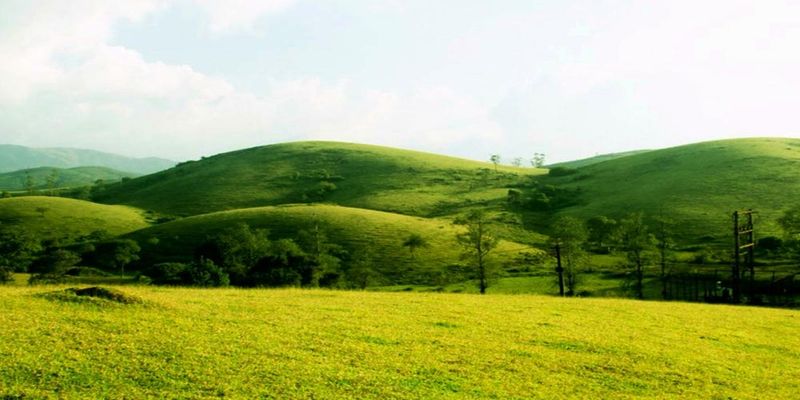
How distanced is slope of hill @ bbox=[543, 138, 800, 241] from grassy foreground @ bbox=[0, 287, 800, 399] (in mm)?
102414


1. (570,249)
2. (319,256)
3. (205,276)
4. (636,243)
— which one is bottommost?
(205,276)

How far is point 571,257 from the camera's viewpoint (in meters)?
79.5

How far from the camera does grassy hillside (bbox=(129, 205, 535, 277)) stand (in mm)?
107938

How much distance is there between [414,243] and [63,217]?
105 metres

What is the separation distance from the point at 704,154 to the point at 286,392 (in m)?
194

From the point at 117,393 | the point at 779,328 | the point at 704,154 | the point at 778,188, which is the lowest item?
the point at 779,328

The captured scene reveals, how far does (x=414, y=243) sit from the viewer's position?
4313 inches

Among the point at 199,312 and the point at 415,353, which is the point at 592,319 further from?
the point at 199,312

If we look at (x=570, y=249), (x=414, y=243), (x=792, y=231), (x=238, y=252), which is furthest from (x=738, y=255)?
(x=238, y=252)

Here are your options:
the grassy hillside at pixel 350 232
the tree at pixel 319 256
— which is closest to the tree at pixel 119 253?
the grassy hillside at pixel 350 232

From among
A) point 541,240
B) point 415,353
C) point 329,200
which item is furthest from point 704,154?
point 415,353

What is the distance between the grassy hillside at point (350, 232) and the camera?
354 ft

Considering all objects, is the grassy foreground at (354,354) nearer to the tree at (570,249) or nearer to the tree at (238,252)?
the tree at (238,252)

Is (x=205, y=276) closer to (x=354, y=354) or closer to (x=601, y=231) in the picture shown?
(x=354, y=354)
